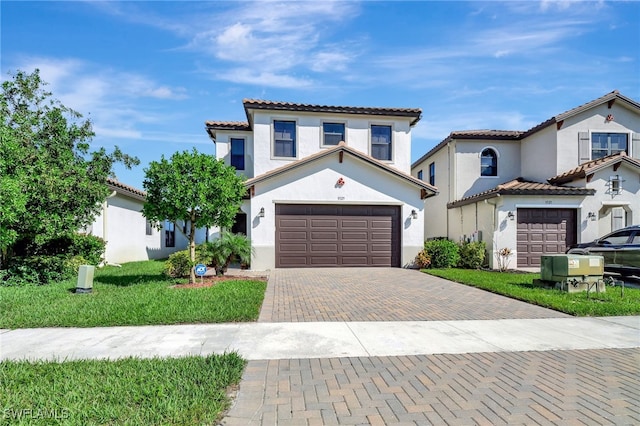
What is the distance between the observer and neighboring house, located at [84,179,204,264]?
589 inches

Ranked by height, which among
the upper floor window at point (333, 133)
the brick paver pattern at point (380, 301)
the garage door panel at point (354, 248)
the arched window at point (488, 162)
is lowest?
the brick paver pattern at point (380, 301)

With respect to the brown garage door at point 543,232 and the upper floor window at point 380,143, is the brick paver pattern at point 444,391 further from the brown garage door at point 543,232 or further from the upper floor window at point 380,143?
the upper floor window at point 380,143

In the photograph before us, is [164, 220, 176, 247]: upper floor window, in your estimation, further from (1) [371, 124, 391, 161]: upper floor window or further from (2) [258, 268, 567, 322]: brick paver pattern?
(1) [371, 124, 391, 161]: upper floor window

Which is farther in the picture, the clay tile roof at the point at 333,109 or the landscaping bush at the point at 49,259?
the clay tile roof at the point at 333,109

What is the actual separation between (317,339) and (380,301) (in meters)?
3.23

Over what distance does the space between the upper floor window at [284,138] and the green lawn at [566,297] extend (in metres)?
9.29

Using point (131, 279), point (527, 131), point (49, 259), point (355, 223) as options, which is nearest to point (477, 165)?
point (527, 131)

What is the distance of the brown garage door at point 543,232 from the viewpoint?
49.0ft

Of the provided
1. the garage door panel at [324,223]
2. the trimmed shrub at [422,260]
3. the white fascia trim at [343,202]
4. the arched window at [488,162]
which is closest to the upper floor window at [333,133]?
the white fascia trim at [343,202]

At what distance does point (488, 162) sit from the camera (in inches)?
735

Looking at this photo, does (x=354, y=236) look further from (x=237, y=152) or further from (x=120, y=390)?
(x=120, y=390)

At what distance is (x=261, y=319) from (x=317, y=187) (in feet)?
29.3

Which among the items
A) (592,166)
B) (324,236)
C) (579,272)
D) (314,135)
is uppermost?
(314,135)

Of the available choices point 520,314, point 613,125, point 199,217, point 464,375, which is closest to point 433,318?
point 520,314
